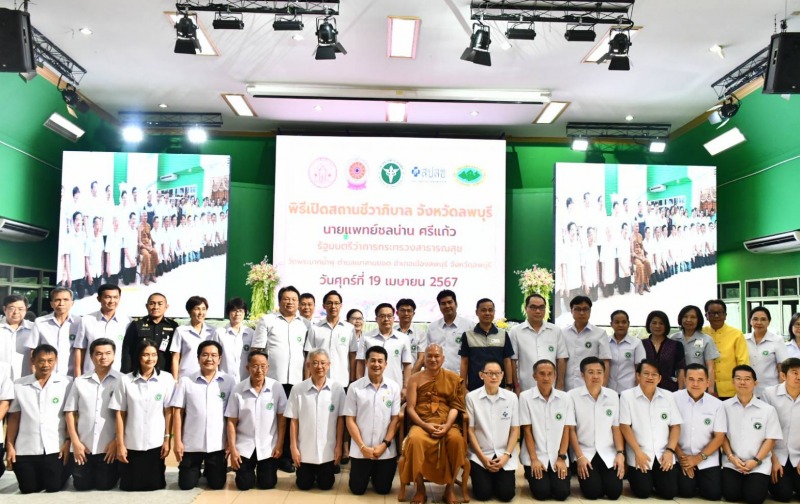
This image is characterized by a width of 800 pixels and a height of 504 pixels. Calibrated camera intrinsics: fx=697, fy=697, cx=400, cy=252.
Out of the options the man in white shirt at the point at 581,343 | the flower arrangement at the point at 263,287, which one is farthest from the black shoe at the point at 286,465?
the flower arrangement at the point at 263,287

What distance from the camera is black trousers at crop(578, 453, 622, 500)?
15.8ft

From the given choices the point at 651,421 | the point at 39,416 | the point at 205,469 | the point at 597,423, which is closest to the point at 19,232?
the point at 39,416

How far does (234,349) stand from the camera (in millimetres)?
5758

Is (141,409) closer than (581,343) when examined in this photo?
Yes

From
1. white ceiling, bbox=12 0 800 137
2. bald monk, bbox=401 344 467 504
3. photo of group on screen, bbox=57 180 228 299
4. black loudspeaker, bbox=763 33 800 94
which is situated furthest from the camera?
photo of group on screen, bbox=57 180 228 299

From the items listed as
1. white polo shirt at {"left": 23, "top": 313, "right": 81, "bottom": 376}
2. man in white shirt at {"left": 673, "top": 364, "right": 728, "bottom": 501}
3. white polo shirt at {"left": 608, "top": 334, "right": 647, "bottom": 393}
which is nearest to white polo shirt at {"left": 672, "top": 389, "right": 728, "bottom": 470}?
man in white shirt at {"left": 673, "top": 364, "right": 728, "bottom": 501}

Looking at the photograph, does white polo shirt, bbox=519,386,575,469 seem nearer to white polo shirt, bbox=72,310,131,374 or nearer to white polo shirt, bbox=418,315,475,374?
white polo shirt, bbox=418,315,475,374

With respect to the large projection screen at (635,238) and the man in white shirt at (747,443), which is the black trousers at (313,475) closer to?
the man in white shirt at (747,443)

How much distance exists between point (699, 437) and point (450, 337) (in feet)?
6.56

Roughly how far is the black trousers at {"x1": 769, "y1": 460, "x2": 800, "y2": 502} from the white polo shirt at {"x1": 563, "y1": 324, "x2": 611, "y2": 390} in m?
1.42

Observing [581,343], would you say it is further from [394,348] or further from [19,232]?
[19,232]

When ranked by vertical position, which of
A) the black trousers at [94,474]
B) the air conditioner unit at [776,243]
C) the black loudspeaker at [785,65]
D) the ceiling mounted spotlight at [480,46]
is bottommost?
the black trousers at [94,474]

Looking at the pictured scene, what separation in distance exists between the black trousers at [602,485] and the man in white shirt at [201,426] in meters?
2.55

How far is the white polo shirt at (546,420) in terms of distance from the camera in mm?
4898
